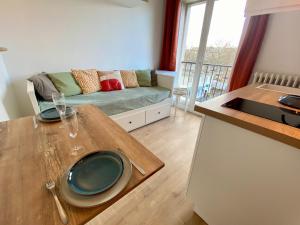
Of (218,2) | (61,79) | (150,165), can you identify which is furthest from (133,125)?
(218,2)

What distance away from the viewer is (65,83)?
202 centimetres

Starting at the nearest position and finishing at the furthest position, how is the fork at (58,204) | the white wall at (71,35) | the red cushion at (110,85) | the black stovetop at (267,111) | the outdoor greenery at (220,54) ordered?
the fork at (58,204), the black stovetop at (267,111), the white wall at (71,35), the red cushion at (110,85), the outdoor greenery at (220,54)

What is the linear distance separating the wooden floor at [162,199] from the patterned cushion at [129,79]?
3.61ft

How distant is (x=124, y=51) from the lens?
2.82 meters

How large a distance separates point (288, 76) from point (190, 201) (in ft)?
6.81

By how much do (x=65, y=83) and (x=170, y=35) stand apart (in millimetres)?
2347

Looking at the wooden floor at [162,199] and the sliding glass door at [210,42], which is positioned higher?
the sliding glass door at [210,42]

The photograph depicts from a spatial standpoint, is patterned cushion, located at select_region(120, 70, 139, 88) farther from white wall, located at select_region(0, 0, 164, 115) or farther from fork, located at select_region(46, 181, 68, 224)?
fork, located at select_region(46, 181, 68, 224)

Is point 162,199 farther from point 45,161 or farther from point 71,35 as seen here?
point 71,35

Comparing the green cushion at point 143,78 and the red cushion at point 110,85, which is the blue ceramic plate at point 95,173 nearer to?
the red cushion at point 110,85

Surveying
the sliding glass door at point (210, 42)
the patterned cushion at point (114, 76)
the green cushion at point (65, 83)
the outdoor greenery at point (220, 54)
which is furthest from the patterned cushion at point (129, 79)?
the outdoor greenery at point (220, 54)

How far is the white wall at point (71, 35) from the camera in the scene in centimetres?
179

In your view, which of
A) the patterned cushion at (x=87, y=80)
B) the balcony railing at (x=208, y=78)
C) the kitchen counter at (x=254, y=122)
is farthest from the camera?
the balcony railing at (x=208, y=78)

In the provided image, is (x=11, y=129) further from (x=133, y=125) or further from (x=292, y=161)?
(x=133, y=125)
